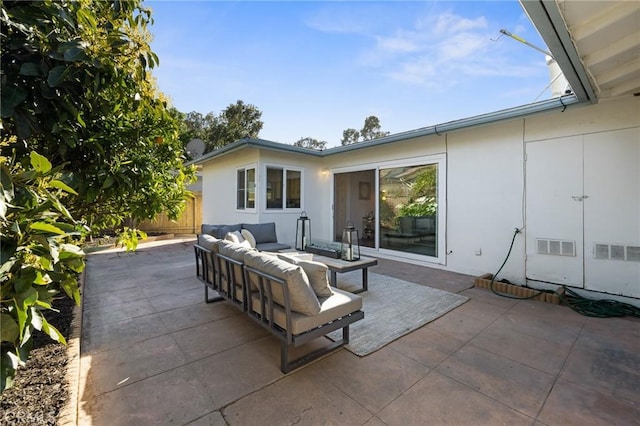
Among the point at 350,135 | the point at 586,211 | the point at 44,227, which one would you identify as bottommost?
the point at 44,227

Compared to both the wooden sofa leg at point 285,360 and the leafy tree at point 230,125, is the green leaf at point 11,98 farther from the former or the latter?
the leafy tree at point 230,125

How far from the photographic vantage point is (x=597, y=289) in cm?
409

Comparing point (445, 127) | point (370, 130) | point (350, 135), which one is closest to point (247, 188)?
point (445, 127)

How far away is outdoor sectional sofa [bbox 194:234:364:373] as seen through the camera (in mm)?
2242

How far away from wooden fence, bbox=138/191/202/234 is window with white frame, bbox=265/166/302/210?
5134mm

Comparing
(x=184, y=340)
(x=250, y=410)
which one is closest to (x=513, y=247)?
(x=250, y=410)

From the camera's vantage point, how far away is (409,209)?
6.45m

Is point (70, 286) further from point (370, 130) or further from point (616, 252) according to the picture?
point (370, 130)

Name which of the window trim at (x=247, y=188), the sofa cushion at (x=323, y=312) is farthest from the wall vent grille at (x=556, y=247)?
the window trim at (x=247, y=188)

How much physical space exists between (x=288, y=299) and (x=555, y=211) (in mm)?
4626

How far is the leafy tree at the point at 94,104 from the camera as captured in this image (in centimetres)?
137

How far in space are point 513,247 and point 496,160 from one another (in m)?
1.58

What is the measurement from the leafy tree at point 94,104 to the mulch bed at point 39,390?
1146mm

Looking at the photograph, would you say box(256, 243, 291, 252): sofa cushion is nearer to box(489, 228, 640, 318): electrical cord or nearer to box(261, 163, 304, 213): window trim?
box(261, 163, 304, 213): window trim
